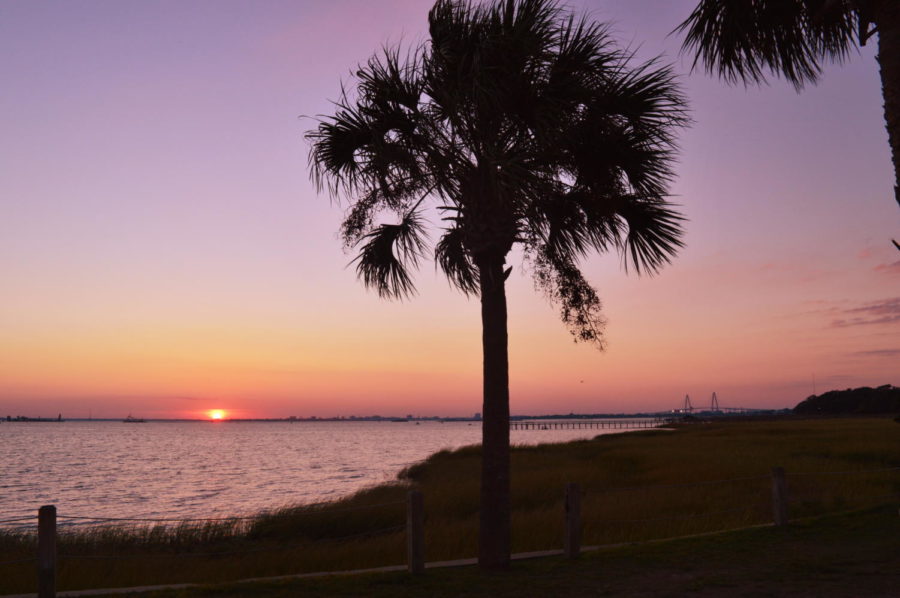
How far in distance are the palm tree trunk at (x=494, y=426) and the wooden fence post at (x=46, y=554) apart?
5.72 m

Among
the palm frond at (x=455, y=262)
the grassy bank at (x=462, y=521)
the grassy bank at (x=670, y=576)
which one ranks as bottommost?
the grassy bank at (x=462, y=521)

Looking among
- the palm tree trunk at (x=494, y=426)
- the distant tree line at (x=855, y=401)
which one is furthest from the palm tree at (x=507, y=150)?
the distant tree line at (x=855, y=401)

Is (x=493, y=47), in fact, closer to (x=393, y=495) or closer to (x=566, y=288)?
(x=566, y=288)

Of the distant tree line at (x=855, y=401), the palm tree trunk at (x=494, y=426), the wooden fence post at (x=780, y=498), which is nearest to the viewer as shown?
the palm tree trunk at (x=494, y=426)

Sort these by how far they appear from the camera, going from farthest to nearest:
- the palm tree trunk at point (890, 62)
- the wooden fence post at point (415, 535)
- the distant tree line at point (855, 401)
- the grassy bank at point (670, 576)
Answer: the distant tree line at point (855, 401)
the wooden fence post at point (415, 535)
the grassy bank at point (670, 576)
the palm tree trunk at point (890, 62)

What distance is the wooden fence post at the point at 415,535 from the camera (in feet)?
34.2

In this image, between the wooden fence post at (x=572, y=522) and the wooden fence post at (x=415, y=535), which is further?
the wooden fence post at (x=572, y=522)

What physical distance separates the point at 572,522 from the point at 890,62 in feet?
25.7

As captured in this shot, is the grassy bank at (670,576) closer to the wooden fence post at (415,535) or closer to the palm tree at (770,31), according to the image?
the wooden fence post at (415,535)

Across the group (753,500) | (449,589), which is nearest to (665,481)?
(753,500)

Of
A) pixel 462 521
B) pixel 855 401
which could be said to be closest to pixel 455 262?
pixel 462 521

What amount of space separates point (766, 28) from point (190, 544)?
1818 cm

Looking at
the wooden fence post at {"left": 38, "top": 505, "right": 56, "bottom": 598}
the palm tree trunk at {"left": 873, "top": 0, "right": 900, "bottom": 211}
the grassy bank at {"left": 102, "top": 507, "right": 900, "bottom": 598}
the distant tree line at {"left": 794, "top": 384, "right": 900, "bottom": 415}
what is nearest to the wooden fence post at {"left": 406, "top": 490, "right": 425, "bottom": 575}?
the grassy bank at {"left": 102, "top": 507, "right": 900, "bottom": 598}

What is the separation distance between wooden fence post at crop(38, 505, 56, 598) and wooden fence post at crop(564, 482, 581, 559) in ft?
23.9
